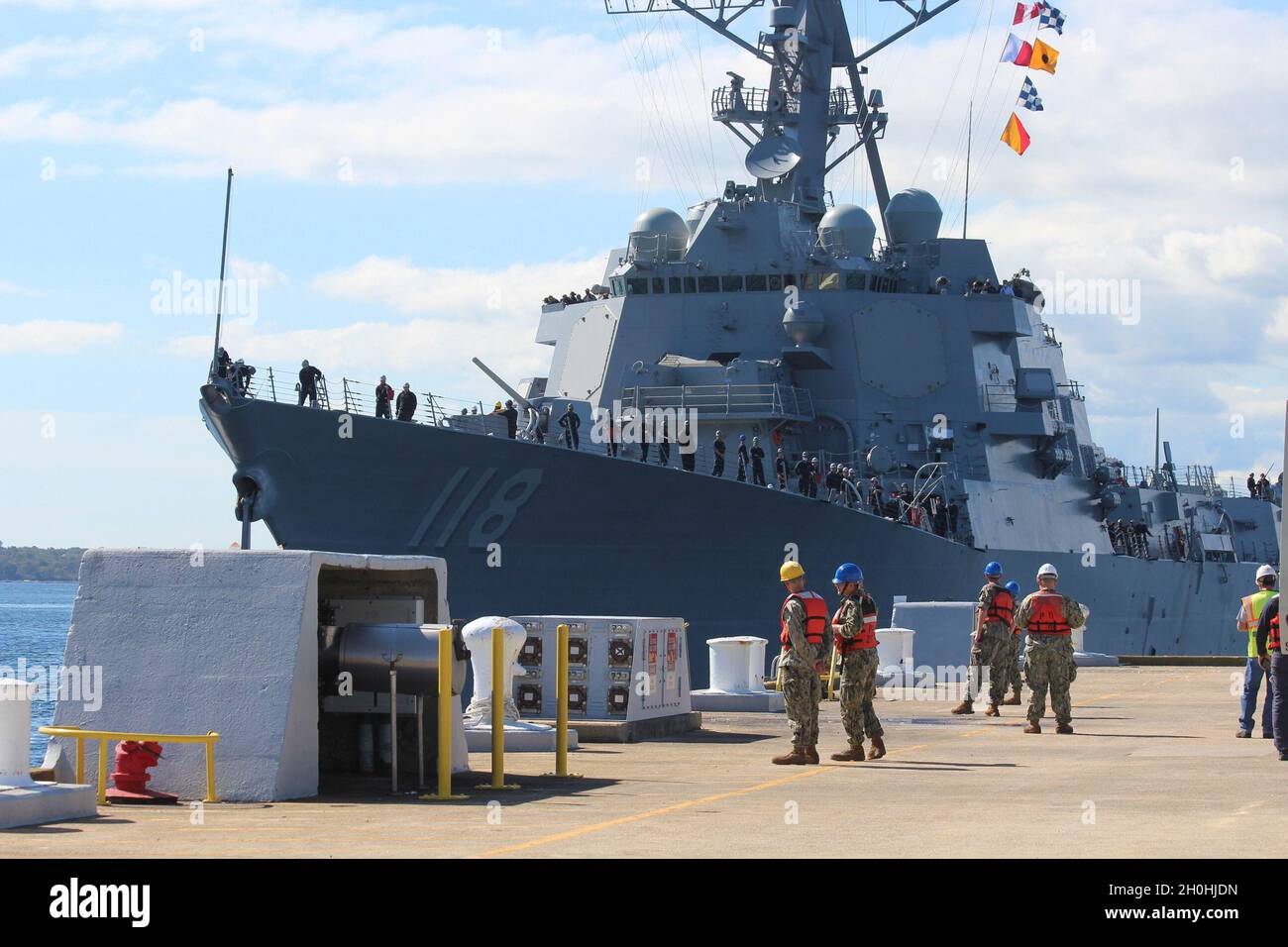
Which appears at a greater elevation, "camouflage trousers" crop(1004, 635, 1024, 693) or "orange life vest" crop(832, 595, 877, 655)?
"orange life vest" crop(832, 595, 877, 655)

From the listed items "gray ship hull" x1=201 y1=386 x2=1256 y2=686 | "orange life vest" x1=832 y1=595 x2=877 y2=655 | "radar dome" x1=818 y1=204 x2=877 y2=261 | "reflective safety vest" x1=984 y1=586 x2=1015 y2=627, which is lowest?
"orange life vest" x1=832 y1=595 x2=877 y2=655

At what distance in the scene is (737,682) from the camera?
18328mm

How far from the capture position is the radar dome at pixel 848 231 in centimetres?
3238

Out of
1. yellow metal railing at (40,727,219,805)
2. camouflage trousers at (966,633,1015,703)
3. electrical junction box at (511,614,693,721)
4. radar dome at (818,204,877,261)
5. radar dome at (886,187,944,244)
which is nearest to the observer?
yellow metal railing at (40,727,219,805)

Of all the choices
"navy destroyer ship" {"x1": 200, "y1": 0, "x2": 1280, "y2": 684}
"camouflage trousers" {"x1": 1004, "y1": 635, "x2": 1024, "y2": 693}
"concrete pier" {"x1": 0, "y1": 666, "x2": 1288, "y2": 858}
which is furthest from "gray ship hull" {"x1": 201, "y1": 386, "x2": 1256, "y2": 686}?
"concrete pier" {"x1": 0, "y1": 666, "x2": 1288, "y2": 858}

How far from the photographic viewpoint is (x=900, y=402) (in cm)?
3095

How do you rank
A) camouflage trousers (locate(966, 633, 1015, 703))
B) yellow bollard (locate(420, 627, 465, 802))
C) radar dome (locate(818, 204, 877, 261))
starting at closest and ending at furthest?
1. yellow bollard (locate(420, 627, 465, 802))
2. camouflage trousers (locate(966, 633, 1015, 703))
3. radar dome (locate(818, 204, 877, 261))

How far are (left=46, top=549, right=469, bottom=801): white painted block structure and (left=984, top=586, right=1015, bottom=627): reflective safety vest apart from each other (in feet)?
27.7

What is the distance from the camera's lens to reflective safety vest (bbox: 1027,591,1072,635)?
14.2m

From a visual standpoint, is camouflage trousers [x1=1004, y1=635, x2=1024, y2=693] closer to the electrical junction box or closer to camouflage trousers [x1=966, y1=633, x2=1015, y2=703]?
camouflage trousers [x1=966, y1=633, x2=1015, y2=703]

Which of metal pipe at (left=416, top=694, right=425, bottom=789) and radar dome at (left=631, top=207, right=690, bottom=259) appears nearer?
metal pipe at (left=416, top=694, right=425, bottom=789)

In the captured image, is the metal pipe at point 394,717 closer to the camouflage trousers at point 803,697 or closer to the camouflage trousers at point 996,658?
the camouflage trousers at point 803,697

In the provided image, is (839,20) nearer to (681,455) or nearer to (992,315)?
(992,315)
